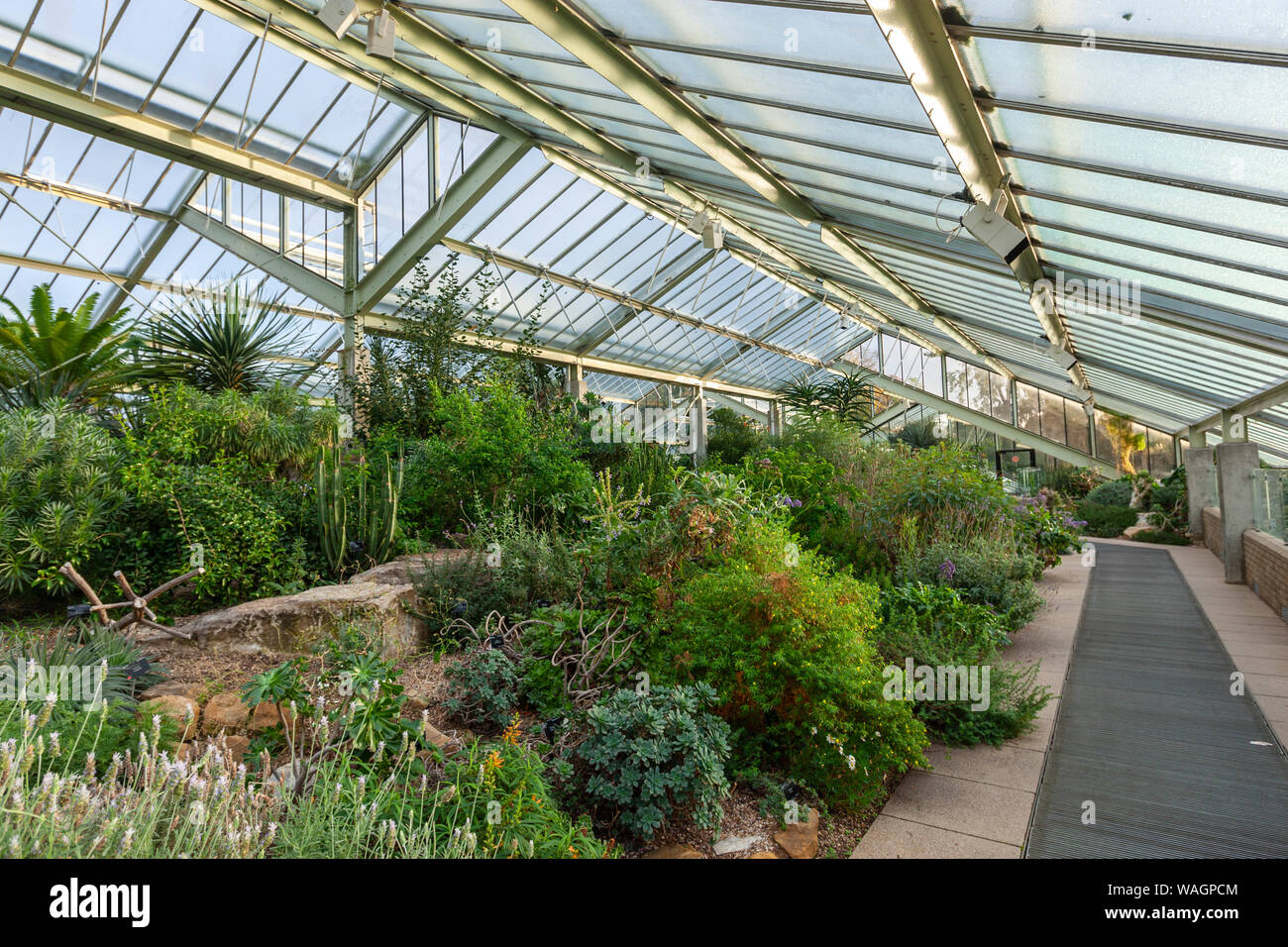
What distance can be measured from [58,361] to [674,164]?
6385mm

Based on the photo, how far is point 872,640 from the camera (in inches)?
171

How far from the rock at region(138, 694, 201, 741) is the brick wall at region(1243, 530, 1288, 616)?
836 cm

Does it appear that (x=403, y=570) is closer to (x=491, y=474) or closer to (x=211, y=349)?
(x=491, y=474)

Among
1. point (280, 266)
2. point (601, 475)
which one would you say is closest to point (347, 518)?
point (601, 475)

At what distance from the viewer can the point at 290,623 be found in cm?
436

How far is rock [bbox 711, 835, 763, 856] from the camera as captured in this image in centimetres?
275

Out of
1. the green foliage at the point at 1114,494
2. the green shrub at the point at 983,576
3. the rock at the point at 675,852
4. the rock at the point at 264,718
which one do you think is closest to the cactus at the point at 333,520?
the rock at the point at 264,718

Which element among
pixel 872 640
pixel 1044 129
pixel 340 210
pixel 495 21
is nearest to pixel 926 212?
pixel 1044 129

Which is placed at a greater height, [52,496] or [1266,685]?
[52,496]

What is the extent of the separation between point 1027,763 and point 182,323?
330 inches

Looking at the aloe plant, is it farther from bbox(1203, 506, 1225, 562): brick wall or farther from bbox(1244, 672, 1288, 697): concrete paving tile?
bbox(1203, 506, 1225, 562): brick wall

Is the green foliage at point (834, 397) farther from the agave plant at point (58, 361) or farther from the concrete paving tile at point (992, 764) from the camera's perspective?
the agave plant at point (58, 361)

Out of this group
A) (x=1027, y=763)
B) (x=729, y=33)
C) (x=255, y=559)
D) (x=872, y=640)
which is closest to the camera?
(x=1027, y=763)
